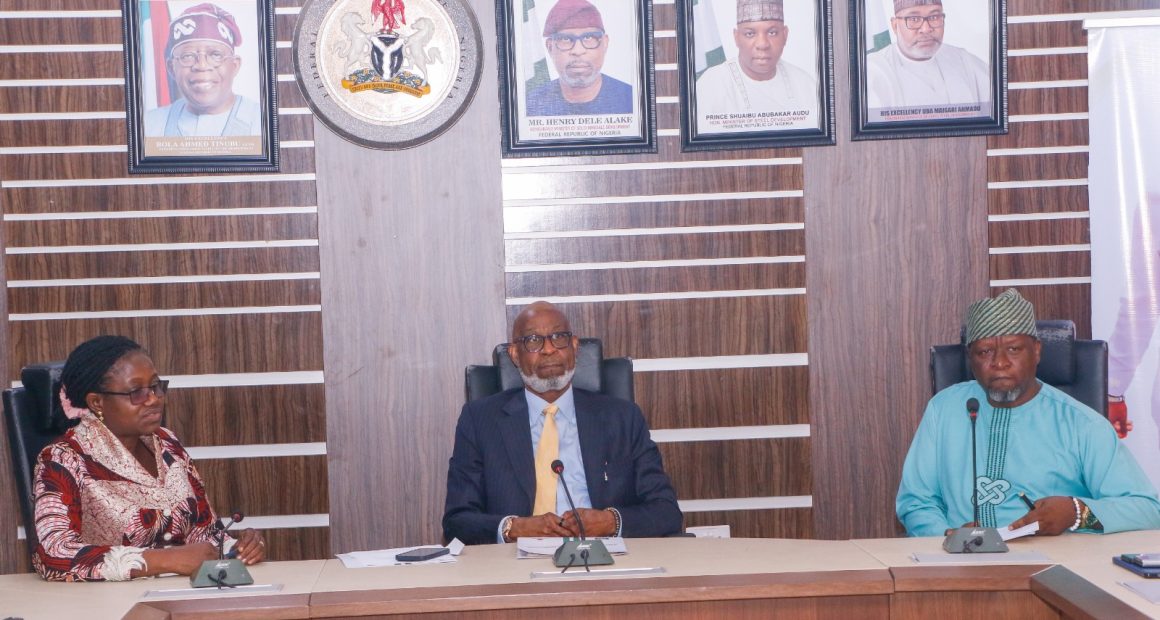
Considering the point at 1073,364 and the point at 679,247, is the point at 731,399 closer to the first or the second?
the point at 679,247

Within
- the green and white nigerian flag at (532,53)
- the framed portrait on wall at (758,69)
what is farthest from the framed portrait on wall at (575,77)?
the framed portrait on wall at (758,69)

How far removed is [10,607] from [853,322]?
2919mm

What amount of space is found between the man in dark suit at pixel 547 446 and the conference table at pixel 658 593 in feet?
2.62

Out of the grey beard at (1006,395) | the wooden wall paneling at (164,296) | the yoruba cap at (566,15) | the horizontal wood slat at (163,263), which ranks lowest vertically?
the grey beard at (1006,395)

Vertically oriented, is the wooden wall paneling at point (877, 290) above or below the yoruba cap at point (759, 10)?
below

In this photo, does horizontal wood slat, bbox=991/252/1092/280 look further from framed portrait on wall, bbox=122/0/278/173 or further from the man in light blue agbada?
framed portrait on wall, bbox=122/0/278/173

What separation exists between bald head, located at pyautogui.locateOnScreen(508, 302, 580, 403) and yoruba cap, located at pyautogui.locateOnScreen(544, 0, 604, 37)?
120 centimetres

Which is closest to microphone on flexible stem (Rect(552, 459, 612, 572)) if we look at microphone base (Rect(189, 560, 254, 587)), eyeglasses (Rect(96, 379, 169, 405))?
microphone base (Rect(189, 560, 254, 587))

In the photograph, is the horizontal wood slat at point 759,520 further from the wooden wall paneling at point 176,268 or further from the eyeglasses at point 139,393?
the eyeglasses at point 139,393

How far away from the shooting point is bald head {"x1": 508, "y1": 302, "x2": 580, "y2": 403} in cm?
332

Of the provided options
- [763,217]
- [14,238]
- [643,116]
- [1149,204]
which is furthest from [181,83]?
[1149,204]

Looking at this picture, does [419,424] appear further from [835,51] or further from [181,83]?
[835,51]

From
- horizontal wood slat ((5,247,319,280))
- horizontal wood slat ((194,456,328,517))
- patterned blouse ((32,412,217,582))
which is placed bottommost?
horizontal wood slat ((194,456,328,517))

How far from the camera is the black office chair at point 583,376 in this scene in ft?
11.3
